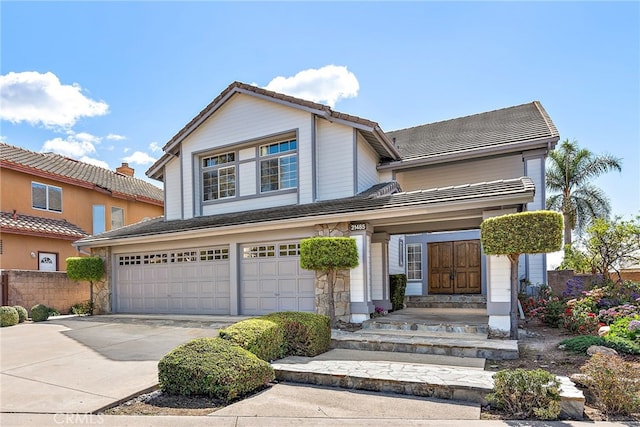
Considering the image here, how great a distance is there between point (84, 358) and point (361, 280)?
230 inches

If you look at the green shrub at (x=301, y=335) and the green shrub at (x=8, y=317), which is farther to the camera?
the green shrub at (x=8, y=317)

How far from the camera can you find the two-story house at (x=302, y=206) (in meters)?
9.93

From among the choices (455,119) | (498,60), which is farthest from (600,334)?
(455,119)

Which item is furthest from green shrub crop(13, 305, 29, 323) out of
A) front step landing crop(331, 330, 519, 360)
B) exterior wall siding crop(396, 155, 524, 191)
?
exterior wall siding crop(396, 155, 524, 191)

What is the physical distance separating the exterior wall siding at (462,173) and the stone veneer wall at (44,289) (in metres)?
12.9

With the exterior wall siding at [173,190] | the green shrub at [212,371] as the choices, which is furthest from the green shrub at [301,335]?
the exterior wall siding at [173,190]

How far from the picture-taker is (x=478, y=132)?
13.9 meters

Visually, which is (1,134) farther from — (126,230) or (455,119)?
(455,119)

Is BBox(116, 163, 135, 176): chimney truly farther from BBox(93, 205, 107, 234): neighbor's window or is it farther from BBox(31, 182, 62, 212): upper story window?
BBox(31, 182, 62, 212): upper story window

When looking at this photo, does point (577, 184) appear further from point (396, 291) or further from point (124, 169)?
point (124, 169)

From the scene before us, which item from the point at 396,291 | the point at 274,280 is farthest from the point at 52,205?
the point at 396,291

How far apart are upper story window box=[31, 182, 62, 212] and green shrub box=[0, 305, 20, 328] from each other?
608 cm

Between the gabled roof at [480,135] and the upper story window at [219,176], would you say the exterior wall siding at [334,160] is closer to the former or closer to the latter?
the gabled roof at [480,135]

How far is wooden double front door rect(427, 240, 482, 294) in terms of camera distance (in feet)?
44.2
